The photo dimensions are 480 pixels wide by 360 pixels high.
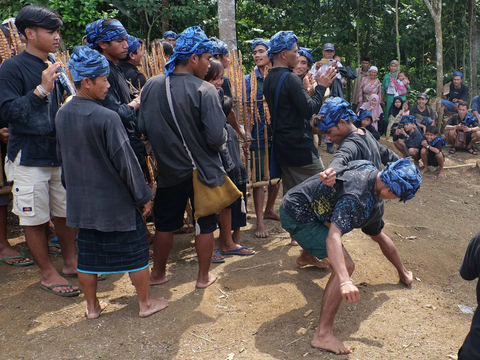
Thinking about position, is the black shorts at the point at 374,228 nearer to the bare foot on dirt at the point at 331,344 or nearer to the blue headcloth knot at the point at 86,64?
the bare foot on dirt at the point at 331,344

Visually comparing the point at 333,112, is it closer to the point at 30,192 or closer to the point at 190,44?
the point at 190,44

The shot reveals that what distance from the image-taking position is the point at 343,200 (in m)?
3.13

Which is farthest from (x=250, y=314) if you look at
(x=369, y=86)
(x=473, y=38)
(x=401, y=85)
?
(x=473, y=38)

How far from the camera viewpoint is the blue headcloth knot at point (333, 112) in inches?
145

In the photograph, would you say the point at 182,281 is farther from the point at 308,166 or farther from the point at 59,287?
the point at 308,166

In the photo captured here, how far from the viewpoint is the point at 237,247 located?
491 cm

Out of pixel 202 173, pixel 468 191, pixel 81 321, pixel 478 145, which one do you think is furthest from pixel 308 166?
pixel 478 145

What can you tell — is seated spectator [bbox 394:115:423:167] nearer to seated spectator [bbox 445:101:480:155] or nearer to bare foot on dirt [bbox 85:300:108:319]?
seated spectator [bbox 445:101:480:155]

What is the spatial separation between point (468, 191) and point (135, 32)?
7380mm

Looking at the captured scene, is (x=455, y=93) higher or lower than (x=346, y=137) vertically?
higher

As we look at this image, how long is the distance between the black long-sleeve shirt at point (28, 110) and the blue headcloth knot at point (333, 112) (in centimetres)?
211

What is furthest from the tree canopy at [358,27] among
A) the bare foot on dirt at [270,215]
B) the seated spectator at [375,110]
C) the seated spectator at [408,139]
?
the bare foot on dirt at [270,215]

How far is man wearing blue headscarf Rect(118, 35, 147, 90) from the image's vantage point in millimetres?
4710

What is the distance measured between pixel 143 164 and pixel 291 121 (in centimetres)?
146
